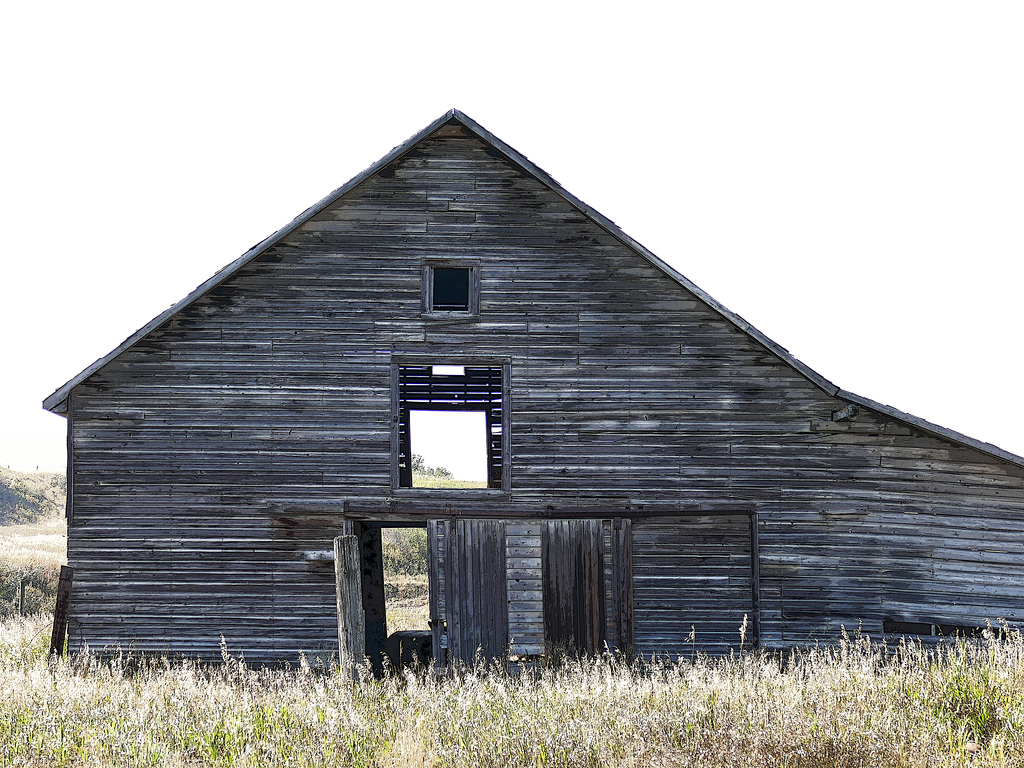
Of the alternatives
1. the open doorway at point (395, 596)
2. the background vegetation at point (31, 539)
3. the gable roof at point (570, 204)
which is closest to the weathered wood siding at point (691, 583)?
the gable roof at point (570, 204)

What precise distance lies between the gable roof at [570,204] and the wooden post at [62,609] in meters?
2.37

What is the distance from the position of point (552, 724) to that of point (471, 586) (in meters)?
5.17

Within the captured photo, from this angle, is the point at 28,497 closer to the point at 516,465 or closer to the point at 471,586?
the point at 471,586

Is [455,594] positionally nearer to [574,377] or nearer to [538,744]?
[574,377]

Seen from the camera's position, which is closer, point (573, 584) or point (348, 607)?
point (348, 607)

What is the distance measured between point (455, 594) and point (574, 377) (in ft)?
→ 11.8

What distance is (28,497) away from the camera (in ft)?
175

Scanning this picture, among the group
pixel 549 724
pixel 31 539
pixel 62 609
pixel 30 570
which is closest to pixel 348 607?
pixel 549 724

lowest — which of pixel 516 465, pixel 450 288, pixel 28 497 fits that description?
pixel 28 497

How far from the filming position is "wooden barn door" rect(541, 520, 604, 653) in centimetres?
1175

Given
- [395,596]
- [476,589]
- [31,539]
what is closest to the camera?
[476,589]

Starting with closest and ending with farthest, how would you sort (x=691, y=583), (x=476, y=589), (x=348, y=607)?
(x=348, y=607) < (x=476, y=589) < (x=691, y=583)

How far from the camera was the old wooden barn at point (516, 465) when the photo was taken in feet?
39.0

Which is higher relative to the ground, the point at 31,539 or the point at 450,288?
the point at 450,288
